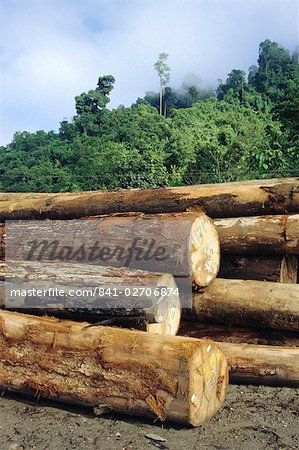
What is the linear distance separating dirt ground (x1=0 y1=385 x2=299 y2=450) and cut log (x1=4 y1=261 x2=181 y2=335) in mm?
772

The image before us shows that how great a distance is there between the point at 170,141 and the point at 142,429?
120 ft

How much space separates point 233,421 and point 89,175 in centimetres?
3357

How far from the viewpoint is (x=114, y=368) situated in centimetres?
380

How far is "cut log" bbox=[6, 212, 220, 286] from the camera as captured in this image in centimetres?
491

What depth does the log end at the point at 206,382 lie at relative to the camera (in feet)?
11.8

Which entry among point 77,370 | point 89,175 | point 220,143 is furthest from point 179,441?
point 89,175

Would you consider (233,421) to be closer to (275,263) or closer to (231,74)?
(275,263)

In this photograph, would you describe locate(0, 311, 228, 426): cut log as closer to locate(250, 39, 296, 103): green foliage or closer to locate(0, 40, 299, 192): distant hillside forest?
locate(0, 40, 299, 192): distant hillside forest

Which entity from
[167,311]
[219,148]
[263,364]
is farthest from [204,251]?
[219,148]

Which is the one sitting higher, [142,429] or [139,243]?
[139,243]

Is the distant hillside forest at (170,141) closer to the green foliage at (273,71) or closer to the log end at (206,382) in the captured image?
the green foliage at (273,71)

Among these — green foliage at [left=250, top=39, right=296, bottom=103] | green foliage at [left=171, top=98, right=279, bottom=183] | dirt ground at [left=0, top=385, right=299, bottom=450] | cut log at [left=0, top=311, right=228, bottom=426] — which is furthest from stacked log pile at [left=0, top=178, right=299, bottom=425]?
green foliage at [left=250, top=39, right=296, bottom=103]

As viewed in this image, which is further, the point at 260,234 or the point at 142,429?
the point at 260,234

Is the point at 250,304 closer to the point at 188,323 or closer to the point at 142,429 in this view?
the point at 188,323
